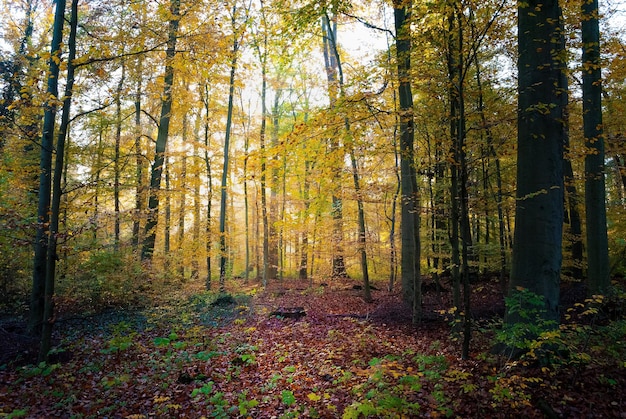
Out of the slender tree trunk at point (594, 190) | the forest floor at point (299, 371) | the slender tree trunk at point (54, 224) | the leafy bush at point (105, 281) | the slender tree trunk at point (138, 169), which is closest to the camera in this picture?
the forest floor at point (299, 371)

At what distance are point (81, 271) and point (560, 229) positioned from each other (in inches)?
439

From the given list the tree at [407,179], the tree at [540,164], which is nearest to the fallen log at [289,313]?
the tree at [407,179]

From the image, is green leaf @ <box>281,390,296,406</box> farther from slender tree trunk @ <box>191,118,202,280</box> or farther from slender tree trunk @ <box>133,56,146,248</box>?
slender tree trunk @ <box>191,118,202,280</box>

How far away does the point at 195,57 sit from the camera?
7.38m

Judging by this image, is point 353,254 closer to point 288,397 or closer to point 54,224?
point 288,397

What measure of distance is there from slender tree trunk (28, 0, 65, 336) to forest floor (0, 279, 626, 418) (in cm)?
68

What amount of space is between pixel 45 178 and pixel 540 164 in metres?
8.64

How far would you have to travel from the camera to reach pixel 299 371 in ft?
19.7

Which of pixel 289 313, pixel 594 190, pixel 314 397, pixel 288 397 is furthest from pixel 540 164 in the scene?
pixel 289 313

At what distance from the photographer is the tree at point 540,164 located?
5.02 m

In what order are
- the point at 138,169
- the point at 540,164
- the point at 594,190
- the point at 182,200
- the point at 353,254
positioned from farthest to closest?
the point at 182,200, the point at 138,169, the point at 353,254, the point at 594,190, the point at 540,164

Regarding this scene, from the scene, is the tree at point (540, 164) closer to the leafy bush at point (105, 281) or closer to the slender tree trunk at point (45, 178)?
the slender tree trunk at point (45, 178)

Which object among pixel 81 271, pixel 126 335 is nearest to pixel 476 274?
pixel 126 335

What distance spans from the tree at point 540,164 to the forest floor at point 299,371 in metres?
0.84
